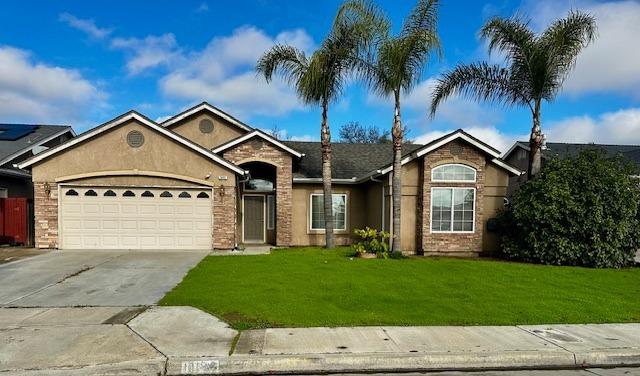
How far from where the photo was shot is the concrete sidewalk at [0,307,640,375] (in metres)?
5.36

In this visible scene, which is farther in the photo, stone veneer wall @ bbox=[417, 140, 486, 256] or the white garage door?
stone veneer wall @ bbox=[417, 140, 486, 256]

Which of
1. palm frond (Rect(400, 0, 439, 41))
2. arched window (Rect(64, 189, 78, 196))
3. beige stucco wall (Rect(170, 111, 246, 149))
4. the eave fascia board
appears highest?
palm frond (Rect(400, 0, 439, 41))

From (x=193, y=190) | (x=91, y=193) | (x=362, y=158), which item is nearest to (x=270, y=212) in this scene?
(x=193, y=190)

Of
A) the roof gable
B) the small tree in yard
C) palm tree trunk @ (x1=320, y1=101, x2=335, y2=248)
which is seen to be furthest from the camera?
palm tree trunk @ (x1=320, y1=101, x2=335, y2=248)

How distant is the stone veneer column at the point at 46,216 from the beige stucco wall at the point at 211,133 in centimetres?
608

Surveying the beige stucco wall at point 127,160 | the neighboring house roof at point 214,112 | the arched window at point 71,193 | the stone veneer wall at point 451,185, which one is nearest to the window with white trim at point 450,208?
the stone veneer wall at point 451,185

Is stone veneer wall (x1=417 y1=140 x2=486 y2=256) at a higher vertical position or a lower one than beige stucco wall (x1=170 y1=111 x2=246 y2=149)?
lower

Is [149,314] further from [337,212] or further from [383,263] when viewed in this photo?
[337,212]

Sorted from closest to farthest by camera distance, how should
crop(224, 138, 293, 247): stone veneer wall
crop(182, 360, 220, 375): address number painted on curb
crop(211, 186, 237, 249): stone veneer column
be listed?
crop(182, 360, 220, 375): address number painted on curb < crop(211, 186, 237, 249): stone veneer column < crop(224, 138, 293, 247): stone veneer wall

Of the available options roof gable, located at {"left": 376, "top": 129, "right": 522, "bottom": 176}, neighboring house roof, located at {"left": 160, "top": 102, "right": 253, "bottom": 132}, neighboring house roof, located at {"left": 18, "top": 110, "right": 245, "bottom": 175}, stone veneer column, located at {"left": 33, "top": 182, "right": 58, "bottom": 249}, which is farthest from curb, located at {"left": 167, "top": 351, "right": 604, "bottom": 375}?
neighboring house roof, located at {"left": 160, "top": 102, "right": 253, "bottom": 132}

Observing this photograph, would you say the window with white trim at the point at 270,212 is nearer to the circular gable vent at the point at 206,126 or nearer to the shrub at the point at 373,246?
the circular gable vent at the point at 206,126

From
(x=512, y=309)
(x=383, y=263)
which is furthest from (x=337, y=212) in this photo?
(x=512, y=309)

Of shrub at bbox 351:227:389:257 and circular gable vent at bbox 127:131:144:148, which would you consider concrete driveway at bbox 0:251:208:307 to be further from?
shrub at bbox 351:227:389:257

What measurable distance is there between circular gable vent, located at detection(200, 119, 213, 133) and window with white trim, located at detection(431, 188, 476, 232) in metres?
10.2
